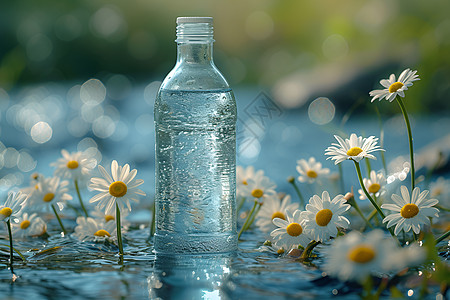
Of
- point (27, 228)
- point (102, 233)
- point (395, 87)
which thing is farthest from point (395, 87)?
point (27, 228)

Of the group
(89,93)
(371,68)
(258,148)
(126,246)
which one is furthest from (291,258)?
(89,93)

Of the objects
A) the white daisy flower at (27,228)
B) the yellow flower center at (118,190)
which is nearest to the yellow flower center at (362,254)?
the yellow flower center at (118,190)

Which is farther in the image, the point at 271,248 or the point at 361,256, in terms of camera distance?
the point at 271,248

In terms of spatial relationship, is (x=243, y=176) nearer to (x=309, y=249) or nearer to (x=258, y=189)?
(x=258, y=189)

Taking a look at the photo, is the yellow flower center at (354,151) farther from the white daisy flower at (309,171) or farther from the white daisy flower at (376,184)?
the white daisy flower at (309,171)

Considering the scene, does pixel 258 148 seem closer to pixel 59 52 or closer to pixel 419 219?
pixel 419 219

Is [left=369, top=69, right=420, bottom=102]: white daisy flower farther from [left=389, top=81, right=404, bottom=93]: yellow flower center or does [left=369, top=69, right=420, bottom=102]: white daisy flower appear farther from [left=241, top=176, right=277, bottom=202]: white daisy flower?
[left=241, top=176, right=277, bottom=202]: white daisy flower
